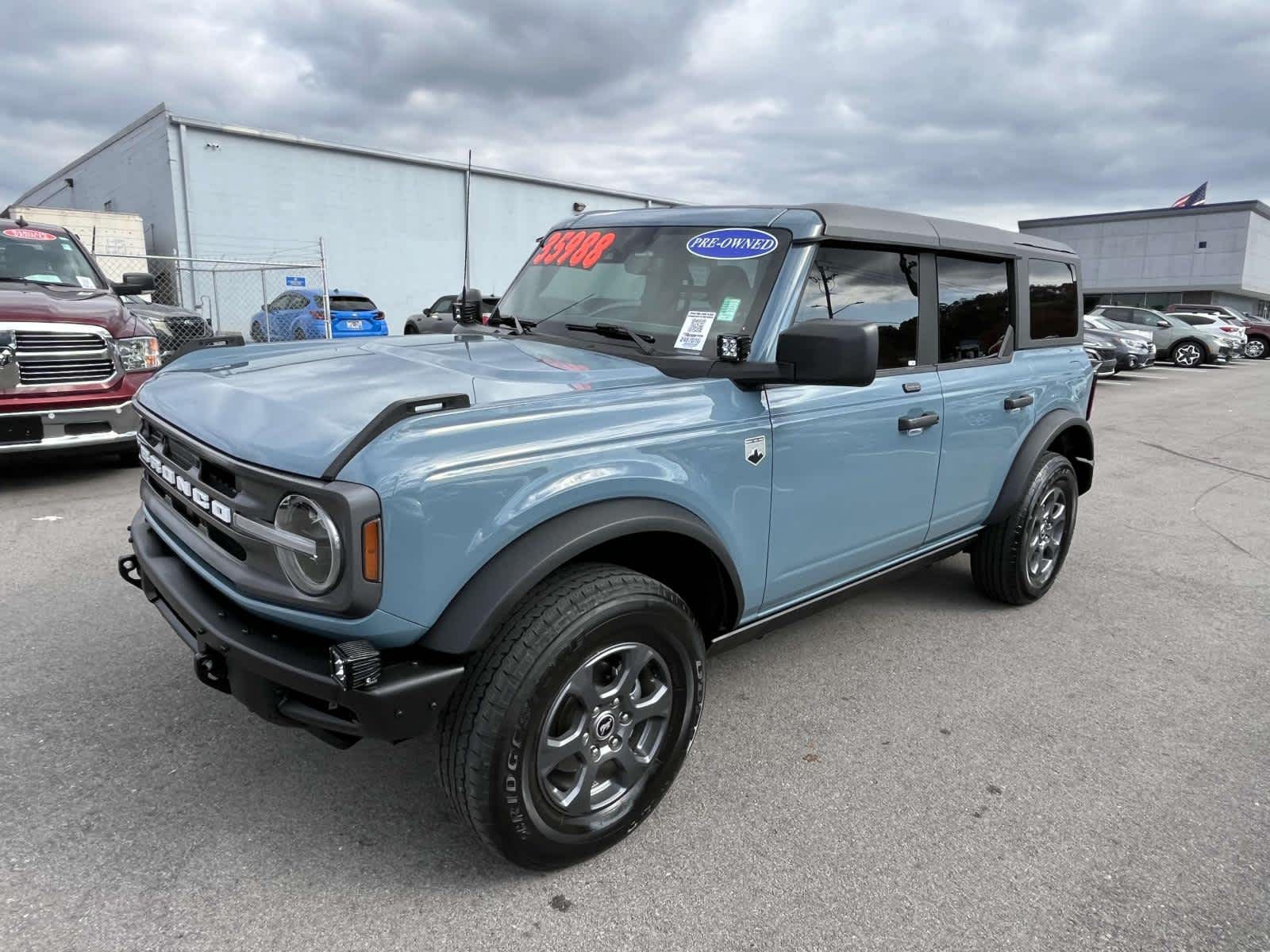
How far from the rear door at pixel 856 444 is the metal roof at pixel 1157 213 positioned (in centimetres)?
5697

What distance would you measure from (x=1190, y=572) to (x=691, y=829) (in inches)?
160

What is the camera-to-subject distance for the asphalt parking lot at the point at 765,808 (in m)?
2.10

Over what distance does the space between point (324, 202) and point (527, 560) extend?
23544 mm

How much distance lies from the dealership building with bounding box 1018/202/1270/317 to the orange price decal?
51.3 meters

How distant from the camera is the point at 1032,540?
4.12 metres

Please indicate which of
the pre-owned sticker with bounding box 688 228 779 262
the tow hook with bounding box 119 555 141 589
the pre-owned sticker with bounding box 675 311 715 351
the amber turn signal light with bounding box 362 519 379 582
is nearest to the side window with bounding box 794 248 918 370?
the pre-owned sticker with bounding box 688 228 779 262

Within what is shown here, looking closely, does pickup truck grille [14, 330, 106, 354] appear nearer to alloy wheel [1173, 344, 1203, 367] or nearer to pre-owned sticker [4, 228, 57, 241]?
pre-owned sticker [4, 228, 57, 241]

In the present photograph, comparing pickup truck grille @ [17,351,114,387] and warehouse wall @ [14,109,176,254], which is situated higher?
warehouse wall @ [14,109,176,254]

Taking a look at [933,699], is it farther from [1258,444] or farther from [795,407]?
[1258,444]

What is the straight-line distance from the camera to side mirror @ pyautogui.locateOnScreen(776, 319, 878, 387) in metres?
2.37

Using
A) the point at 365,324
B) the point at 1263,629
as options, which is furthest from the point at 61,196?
the point at 1263,629

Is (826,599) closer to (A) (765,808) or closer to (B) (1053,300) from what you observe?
(A) (765,808)

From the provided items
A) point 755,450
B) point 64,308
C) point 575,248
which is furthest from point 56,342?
point 755,450

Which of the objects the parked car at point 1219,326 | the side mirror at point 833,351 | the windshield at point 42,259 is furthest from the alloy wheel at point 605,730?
the parked car at point 1219,326
